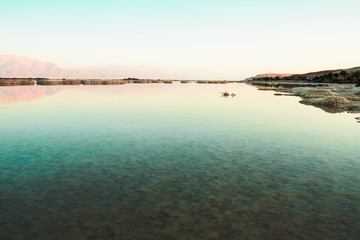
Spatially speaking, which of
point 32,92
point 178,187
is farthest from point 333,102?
point 32,92

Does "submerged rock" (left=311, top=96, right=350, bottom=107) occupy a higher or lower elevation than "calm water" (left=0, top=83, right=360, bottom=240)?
higher

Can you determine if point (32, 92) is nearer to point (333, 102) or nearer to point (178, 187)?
point (333, 102)

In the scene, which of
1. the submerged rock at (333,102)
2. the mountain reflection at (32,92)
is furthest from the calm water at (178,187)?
the mountain reflection at (32,92)

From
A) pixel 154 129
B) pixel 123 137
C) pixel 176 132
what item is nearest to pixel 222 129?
pixel 176 132

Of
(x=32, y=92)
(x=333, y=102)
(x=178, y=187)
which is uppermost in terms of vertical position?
(x=32, y=92)

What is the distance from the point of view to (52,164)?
12.8 m

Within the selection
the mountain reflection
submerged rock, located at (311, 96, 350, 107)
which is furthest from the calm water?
the mountain reflection

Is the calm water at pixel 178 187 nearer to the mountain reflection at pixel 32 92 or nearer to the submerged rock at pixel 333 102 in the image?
the submerged rock at pixel 333 102

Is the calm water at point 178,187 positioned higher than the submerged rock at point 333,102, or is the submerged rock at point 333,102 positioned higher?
the submerged rock at point 333,102

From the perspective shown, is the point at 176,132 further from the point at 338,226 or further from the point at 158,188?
the point at 338,226

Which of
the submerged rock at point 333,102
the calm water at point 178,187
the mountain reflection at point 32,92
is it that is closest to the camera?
the calm water at point 178,187

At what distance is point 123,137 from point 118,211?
11238 millimetres

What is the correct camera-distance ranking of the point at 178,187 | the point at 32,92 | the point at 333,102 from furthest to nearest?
1. the point at 32,92
2. the point at 333,102
3. the point at 178,187

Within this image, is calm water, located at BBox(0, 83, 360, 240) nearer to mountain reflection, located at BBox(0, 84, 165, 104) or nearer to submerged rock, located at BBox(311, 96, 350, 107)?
submerged rock, located at BBox(311, 96, 350, 107)
